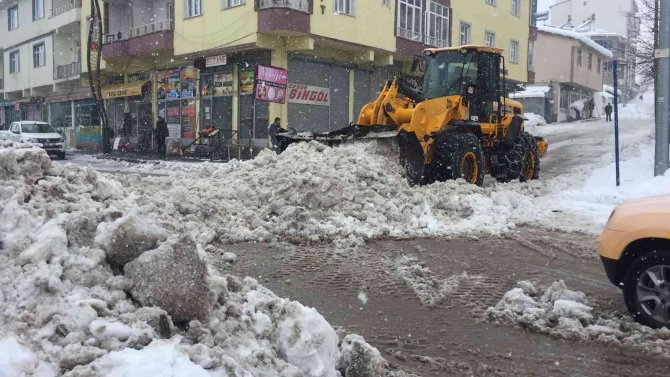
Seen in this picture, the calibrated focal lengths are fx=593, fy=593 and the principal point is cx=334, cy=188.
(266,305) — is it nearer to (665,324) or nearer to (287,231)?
(665,324)

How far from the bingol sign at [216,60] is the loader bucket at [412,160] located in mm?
14311

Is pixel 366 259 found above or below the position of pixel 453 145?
below

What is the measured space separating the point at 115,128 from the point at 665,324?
3396 cm

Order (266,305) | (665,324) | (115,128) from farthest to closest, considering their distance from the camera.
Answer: (115,128) → (665,324) → (266,305)

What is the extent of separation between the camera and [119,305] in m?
3.19

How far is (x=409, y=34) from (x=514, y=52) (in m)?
12.5

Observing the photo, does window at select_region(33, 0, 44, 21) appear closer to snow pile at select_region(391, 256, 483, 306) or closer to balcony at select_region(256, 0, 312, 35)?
balcony at select_region(256, 0, 312, 35)

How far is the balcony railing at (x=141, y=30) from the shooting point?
85.0 ft

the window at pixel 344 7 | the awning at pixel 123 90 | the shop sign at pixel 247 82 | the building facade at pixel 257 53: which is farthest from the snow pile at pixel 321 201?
the awning at pixel 123 90

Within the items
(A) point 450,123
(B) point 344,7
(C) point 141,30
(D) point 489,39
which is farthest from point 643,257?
(D) point 489,39

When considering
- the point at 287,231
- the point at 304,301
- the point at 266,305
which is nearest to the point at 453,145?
the point at 287,231

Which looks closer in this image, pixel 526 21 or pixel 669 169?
pixel 669 169

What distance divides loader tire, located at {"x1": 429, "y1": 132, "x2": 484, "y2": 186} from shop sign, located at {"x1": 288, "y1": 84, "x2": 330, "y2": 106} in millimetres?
12196

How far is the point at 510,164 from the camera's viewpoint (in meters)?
13.8
